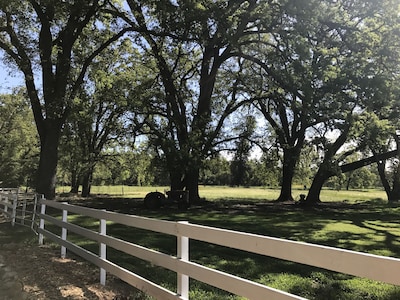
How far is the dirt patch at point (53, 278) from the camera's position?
576cm

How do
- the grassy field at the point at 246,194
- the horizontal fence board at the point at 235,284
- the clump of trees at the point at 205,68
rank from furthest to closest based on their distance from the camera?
the grassy field at the point at 246,194
the clump of trees at the point at 205,68
the horizontal fence board at the point at 235,284

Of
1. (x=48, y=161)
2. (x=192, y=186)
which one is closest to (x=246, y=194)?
(x=192, y=186)

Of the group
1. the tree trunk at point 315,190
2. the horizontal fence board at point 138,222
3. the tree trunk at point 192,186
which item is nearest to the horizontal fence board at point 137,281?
the horizontal fence board at point 138,222

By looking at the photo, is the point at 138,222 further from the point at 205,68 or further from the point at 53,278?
the point at 205,68

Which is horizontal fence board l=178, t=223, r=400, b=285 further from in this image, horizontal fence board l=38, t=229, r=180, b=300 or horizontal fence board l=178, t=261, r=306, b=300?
horizontal fence board l=38, t=229, r=180, b=300

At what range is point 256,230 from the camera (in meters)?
14.4

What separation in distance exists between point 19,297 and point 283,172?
31.0 meters

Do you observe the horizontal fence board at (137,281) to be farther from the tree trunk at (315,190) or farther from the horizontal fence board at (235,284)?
the tree trunk at (315,190)

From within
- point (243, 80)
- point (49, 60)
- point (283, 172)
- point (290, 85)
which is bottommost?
point (283, 172)

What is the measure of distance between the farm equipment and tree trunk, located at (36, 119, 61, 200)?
19.4 ft

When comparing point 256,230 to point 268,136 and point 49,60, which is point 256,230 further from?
point 268,136

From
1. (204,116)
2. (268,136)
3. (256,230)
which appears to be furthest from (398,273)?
(268,136)

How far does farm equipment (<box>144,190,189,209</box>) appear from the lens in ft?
72.8

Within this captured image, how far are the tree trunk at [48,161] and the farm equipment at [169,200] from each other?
592cm
